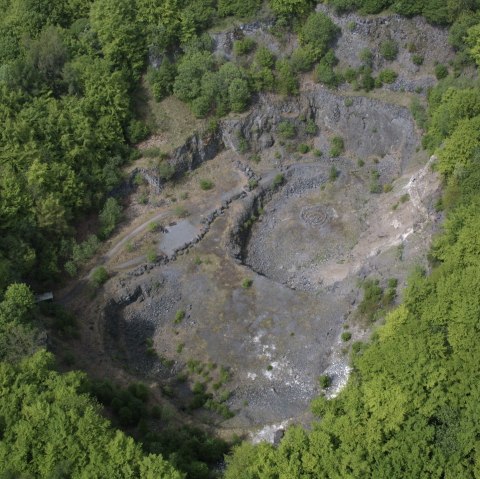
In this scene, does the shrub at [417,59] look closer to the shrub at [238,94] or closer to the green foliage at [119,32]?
the shrub at [238,94]

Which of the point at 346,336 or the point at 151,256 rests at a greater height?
the point at 151,256

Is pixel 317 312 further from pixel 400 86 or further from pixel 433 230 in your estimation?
pixel 400 86

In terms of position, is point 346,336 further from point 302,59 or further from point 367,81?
point 302,59

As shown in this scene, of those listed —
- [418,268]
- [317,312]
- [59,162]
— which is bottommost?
[317,312]

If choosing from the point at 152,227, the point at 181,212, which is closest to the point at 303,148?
the point at 181,212

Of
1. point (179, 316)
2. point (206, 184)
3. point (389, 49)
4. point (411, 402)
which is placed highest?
point (389, 49)

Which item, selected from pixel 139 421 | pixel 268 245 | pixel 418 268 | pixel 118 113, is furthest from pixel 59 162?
pixel 418 268

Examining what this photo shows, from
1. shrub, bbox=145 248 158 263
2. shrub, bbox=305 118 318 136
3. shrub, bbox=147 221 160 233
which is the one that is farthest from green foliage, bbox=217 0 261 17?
shrub, bbox=145 248 158 263
